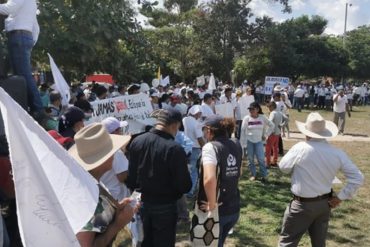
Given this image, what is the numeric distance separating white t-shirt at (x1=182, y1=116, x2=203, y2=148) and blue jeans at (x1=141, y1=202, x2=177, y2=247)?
3613mm

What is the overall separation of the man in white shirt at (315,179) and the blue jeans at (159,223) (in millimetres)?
1233

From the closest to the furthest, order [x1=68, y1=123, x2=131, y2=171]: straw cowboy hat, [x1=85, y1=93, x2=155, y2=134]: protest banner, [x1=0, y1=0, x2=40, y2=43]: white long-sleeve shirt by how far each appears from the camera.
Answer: [x1=68, y1=123, x2=131, y2=171]: straw cowboy hat < [x1=0, y1=0, x2=40, y2=43]: white long-sleeve shirt < [x1=85, y1=93, x2=155, y2=134]: protest banner

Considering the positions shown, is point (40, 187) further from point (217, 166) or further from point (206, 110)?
point (206, 110)

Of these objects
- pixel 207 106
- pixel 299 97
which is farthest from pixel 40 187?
pixel 299 97

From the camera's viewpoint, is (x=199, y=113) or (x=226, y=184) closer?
(x=226, y=184)

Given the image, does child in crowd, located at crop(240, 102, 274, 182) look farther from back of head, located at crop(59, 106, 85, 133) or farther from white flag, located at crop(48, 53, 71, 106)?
back of head, located at crop(59, 106, 85, 133)

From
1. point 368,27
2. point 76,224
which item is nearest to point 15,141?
point 76,224

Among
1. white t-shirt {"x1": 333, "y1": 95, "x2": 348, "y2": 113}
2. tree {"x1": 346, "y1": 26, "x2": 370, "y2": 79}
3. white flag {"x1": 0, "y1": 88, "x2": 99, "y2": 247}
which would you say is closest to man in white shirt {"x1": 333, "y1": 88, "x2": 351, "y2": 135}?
white t-shirt {"x1": 333, "y1": 95, "x2": 348, "y2": 113}

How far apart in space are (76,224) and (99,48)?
409 centimetres

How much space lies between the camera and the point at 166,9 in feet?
126

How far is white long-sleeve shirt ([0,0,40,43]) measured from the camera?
13.5ft

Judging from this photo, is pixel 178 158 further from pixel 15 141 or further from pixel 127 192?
pixel 15 141

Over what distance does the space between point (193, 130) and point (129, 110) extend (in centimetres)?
114

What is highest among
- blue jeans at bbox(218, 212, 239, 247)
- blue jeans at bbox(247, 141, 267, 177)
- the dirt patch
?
blue jeans at bbox(218, 212, 239, 247)
